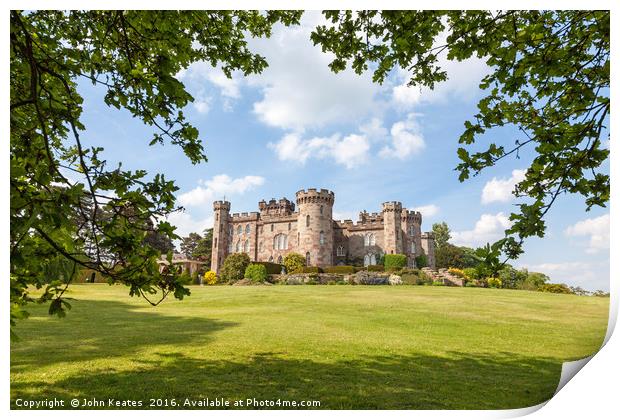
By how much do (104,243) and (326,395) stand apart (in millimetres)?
3588

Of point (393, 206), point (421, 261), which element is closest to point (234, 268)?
point (393, 206)

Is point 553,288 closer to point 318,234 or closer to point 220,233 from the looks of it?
point 318,234

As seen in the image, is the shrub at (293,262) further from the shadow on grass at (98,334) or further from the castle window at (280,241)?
the shadow on grass at (98,334)

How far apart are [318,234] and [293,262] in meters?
4.05

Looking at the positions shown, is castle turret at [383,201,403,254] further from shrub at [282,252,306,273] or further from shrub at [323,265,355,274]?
shrub at [282,252,306,273]

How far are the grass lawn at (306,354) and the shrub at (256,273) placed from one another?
15587 millimetres

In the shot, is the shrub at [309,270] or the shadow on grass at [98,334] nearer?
the shadow on grass at [98,334]

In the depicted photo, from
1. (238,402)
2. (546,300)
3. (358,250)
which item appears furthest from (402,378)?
(358,250)

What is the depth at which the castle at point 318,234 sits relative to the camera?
39.5m

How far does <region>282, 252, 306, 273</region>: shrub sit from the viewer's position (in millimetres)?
36916

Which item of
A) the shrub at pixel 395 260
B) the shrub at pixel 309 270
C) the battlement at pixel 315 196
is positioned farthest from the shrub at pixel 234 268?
the shrub at pixel 395 260

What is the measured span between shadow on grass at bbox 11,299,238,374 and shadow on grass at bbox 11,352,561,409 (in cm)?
126

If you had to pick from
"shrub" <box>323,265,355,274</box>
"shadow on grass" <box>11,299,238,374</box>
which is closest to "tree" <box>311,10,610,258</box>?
"shadow on grass" <box>11,299,238,374</box>
